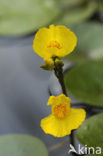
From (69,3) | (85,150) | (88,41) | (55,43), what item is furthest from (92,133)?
(69,3)

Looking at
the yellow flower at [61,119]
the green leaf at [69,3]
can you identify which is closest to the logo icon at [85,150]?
the yellow flower at [61,119]

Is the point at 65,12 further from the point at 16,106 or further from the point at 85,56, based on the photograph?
→ the point at 16,106

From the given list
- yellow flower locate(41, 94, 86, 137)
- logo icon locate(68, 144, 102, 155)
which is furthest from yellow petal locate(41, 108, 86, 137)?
logo icon locate(68, 144, 102, 155)

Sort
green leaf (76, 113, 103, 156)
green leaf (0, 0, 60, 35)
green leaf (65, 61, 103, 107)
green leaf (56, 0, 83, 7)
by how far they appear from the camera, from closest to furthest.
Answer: green leaf (76, 113, 103, 156), green leaf (65, 61, 103, 107), green leaf (0, 0, 60, 35), green leaf (56, 0, 83, 7)

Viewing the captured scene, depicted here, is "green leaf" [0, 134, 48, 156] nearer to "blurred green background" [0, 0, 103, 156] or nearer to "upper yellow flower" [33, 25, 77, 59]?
"blurred green background" [0, 0, 103, 156]

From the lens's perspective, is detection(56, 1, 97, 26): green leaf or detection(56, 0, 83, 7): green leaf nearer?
detection(56, 1, 97, 26): green leaf

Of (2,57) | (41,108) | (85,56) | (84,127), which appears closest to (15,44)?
(2,57)

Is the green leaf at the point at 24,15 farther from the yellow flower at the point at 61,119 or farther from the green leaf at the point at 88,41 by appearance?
the yellow flower at the point at 61,119
